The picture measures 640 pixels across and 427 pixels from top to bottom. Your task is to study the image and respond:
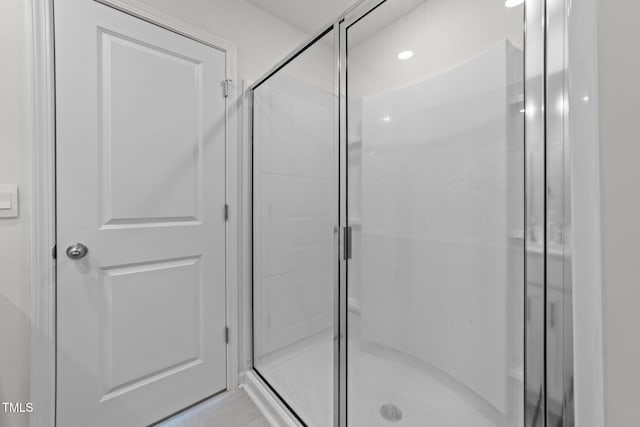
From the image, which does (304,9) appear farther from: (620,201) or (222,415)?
(222,415)

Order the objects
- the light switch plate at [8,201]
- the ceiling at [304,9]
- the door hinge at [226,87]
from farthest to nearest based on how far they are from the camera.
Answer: the ceiling at [304,9]
the door hinge at [226,87]
the light switch plate at [8,201]

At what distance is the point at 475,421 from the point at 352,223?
868 mm

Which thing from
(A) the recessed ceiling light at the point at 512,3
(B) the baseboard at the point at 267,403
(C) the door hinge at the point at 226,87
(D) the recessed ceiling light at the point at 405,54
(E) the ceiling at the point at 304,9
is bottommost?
(B) the baseboard at the point at 267,403

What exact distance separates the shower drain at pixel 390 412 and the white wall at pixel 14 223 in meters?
1.48

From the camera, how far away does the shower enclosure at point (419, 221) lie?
0.68m

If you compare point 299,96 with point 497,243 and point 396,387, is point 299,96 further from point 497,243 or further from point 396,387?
point 396,387

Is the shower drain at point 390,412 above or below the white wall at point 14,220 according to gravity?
below

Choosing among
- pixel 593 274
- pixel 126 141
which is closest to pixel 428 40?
pixel 593 274

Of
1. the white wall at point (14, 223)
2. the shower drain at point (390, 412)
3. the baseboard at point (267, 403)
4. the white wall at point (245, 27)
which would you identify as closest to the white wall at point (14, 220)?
the white wall at point (14, 223)

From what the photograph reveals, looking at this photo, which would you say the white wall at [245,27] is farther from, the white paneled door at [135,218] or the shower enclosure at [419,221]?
the shower enclosure at [419,221]

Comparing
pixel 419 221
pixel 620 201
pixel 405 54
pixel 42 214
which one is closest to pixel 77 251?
pixel 42 214

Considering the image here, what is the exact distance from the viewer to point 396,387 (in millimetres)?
1188

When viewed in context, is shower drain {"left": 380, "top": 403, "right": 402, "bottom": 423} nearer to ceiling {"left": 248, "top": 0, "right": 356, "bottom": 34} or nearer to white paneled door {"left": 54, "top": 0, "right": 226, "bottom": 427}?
white paneled door {"left": 54, "top": 0, "right": 226, "bottom": 427}

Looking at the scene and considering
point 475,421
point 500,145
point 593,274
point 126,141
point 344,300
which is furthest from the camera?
point 126,141
